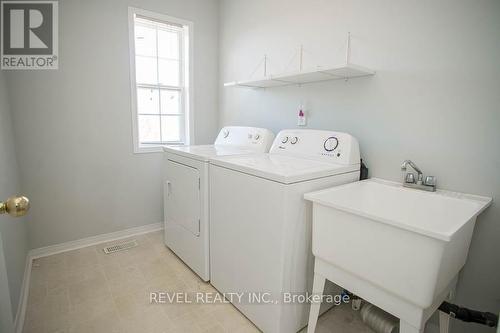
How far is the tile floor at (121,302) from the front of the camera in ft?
5.18

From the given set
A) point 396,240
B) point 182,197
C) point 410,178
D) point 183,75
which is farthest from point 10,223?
point 410,178

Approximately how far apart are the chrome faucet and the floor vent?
93.7 inches

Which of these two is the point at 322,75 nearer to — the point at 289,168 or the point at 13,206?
the point at 289,168

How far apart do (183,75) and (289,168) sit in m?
2.02

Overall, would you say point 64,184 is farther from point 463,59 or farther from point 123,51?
point 463,59

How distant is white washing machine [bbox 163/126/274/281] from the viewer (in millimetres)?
1894

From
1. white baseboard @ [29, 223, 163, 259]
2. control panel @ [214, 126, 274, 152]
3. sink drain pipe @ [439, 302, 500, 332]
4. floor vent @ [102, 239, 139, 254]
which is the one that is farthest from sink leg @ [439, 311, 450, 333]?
white baseboard @ [29, 223, 163, 259]

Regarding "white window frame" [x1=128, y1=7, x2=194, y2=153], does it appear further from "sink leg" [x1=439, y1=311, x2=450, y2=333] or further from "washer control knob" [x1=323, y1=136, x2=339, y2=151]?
"sink leg" [x1=439, y1=311, x2=450, y2=333]

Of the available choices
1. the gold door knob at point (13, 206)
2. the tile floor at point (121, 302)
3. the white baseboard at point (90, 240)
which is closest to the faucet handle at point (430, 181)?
the tile floor at point (121, 302)

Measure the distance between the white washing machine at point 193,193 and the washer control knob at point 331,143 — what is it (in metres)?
0.59

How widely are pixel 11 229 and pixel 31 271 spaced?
0.66 m

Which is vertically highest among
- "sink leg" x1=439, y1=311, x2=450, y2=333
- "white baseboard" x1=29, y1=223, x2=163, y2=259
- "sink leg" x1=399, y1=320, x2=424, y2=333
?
"sink leg" x1=399, y1=320, x2=424, y2=333

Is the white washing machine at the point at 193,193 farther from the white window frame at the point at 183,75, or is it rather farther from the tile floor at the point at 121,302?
the white window frame at the point at 183,75

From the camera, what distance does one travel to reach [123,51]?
2.45 metres
